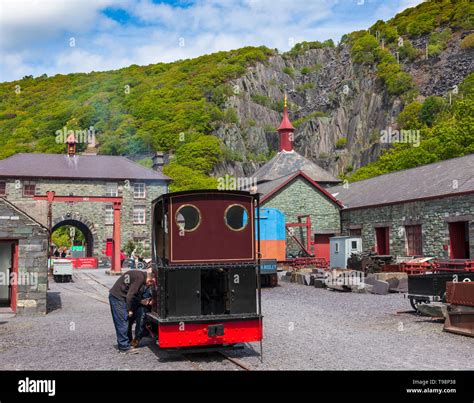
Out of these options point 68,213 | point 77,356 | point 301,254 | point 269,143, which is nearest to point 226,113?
point 269,143

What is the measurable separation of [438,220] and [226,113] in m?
85.8

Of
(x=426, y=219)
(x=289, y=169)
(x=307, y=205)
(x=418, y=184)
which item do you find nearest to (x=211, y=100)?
(x=289, y=169)

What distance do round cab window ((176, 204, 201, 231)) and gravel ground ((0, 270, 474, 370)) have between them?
2.33 m

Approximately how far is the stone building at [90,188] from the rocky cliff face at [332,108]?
137 ft

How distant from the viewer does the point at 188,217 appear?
9.24 m

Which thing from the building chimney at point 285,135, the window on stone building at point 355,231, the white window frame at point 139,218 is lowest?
the window on stone building at point 355,231

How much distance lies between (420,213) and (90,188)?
2889 centimetres

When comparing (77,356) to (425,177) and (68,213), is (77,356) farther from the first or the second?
(68,213)

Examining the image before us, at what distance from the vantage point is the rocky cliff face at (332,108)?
8688 cm

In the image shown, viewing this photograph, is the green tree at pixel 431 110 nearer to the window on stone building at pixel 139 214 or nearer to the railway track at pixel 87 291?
the window on stone building at pixel 139 214

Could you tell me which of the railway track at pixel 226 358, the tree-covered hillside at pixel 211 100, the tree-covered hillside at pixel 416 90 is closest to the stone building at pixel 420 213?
the railway track at pixel 226 358

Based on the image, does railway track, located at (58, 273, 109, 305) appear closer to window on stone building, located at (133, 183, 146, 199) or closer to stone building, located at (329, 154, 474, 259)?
stone building, located at (329, 154, 474, 259)

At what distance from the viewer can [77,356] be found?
9.66 m
